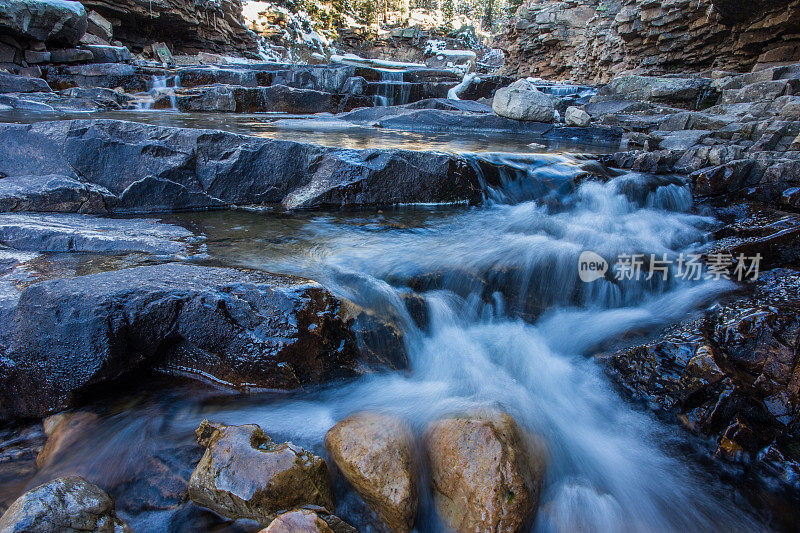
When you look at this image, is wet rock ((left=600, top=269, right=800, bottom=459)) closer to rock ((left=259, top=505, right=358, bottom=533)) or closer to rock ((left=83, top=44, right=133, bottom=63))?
rock ((left=259, top=505, right=358, bottom=533))

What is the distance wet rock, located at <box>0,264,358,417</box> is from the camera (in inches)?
79.9

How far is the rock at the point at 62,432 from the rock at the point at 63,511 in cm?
47

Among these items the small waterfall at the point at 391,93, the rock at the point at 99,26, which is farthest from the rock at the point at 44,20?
the small waterfall at the point at 391,93

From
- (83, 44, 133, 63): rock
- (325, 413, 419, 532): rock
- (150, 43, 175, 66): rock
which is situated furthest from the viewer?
(150, 43, 175, 66): rock

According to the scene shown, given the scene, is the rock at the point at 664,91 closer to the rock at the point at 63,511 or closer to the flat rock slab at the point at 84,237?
the flat rock slab at the point at 84,237

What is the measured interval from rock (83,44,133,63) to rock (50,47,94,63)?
26 cm

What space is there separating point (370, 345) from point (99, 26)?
2348 cm

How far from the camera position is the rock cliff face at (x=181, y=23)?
19.4 meters

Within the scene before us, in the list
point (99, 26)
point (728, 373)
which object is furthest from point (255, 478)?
point (99, 26)

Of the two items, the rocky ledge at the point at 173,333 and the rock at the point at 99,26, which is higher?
the rock at the point at 99,26

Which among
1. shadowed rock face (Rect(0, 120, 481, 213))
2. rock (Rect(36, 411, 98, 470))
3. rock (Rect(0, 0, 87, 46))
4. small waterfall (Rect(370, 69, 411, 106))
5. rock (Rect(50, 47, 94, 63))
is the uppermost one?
rock (Rect(0, 0, 87, 46))

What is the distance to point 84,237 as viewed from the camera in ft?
10.0

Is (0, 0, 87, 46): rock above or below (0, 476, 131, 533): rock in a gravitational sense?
above

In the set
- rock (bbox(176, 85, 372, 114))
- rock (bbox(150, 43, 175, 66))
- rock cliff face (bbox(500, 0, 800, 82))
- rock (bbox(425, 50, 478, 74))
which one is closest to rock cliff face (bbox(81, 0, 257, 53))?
rock (bbox(150, 43, 175, 66))
